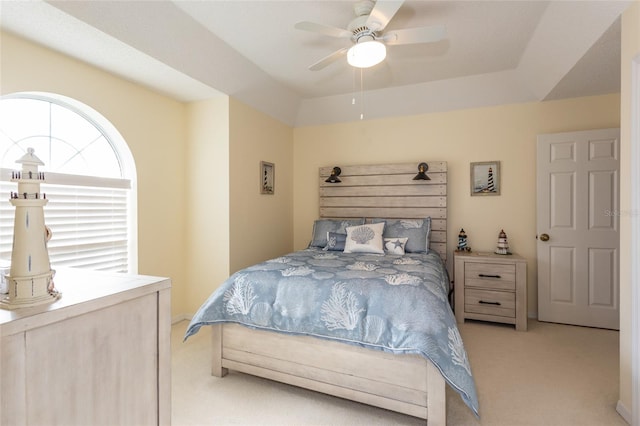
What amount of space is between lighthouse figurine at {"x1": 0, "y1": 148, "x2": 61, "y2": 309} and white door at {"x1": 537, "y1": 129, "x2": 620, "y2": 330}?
12.8 feet

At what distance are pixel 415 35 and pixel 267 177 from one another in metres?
2.33

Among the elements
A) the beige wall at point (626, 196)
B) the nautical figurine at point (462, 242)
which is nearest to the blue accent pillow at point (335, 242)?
the nautical figurine at point (462, 242)

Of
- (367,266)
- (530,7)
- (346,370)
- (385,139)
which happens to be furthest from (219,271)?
(530,7)

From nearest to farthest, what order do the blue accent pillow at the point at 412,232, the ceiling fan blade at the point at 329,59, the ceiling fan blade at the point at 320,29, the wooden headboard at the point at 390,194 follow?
the ceiling fan blade at the point at 320,29, the ceiling fan blade at the point at 329,59, the blue accent pillow at the point at 412,232, the wooden headboard at the point at 390,194

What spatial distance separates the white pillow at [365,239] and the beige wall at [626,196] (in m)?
1.80

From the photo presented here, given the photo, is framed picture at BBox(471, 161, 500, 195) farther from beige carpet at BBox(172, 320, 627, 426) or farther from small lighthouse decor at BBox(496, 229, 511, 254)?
beige carpet at BBox(172, 320, 627, 426)

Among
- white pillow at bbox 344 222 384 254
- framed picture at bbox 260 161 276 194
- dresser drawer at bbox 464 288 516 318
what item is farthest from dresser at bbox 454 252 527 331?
framed picture at bbox 260 161 276 194

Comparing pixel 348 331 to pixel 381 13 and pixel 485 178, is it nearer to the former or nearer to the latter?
pixel 381 13

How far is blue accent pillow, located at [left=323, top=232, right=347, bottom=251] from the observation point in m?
3.42

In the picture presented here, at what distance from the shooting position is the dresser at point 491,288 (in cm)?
302

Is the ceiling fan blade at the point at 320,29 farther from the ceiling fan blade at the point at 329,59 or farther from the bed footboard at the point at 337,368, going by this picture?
the bed footboard at the point at 337,368

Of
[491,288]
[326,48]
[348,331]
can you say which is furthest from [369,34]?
[491,288]

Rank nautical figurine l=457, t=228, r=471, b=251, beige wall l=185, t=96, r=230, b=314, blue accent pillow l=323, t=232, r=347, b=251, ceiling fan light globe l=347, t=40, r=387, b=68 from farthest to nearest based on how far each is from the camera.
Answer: nautical figurine l=457, t=228, r=471, b=251
blue accent pillow l=323, t=232, r=347, b=251
beige wall l=185, t=96, r=230, b=314
ceiling fan light globe l=347, t=40, r=387, b=68

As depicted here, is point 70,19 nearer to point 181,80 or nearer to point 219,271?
point 181,80
